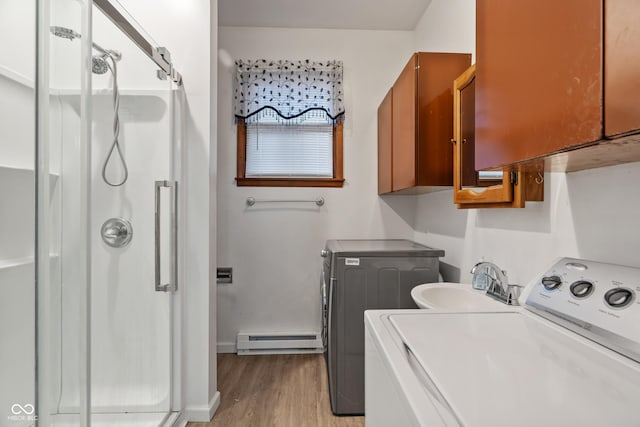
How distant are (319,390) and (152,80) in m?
2.08

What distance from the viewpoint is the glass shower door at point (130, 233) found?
4.48 feet

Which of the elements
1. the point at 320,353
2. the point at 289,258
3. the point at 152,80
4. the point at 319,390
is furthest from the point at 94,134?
the point at 320,353

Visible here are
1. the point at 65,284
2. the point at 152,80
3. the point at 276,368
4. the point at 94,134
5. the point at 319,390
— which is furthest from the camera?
the point at 276,368

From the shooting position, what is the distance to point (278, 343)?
2590 mm

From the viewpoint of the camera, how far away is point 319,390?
2068mm

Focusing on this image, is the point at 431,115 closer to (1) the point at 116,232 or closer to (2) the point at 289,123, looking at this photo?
(2) the point at 289,123

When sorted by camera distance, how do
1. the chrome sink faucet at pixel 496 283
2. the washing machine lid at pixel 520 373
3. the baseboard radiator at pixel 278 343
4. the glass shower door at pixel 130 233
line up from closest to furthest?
the washing machine lid at pixel 520 373 → the chrome sink faucet at pixel 496 283 → the glass shower door at pixel 130 233 → the baseboard radiator at pixel 278 343

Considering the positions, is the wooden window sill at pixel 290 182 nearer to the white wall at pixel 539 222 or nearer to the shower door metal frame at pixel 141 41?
the white wall at pixel 539 222

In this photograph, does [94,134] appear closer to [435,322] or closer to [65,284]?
Result: [65,284]

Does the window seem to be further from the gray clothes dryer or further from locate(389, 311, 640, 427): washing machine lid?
locate(389, 311, 640, 427): washing machine lid

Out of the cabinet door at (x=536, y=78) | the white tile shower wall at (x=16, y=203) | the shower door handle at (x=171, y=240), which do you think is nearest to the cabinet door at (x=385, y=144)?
the cabinet door at (x=536, y=78)

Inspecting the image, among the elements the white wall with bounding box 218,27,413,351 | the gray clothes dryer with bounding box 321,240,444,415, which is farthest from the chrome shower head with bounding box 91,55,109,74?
the gray clothes dryer with bounding box 321,240,444,415

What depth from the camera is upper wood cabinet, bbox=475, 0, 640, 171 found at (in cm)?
51

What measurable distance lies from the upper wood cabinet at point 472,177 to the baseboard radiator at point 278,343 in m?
1.70
